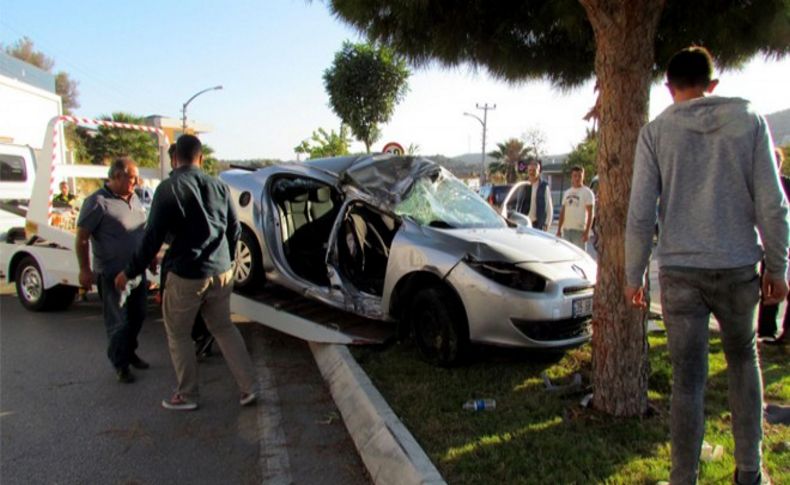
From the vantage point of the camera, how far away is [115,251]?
5098 millimetres

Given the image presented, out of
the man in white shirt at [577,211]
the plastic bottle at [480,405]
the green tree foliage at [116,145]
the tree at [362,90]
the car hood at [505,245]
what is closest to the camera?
the plastic bottle at [480,405]

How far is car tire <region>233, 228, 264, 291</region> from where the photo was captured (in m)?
6.35

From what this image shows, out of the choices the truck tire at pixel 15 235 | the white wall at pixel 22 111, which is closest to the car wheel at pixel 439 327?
the truck tire at pixel 15 235

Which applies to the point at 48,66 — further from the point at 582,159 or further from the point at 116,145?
the point at 582,159

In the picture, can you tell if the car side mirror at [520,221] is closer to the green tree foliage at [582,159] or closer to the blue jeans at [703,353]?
the blue jeans at [703,353]

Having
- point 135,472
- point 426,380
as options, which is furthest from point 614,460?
point 135,472

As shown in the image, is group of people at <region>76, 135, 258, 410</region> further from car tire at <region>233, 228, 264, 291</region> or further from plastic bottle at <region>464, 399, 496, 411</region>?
plastic bottle at <region>464, 399, 496, 411</region>

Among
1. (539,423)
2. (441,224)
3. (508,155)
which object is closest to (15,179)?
(441,224)

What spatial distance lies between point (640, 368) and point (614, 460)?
0.76 metres

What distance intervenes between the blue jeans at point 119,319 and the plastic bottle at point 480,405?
9.62ft

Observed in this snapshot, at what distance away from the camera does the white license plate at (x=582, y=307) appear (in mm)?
4614

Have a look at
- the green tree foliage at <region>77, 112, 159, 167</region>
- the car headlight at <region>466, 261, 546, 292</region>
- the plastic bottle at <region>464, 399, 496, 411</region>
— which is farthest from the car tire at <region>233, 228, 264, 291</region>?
the green tree foliage at <region>77, 112, 159, 167</region>

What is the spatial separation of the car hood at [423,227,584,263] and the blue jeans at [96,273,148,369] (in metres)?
2.65

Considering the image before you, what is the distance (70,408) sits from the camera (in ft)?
14.4
